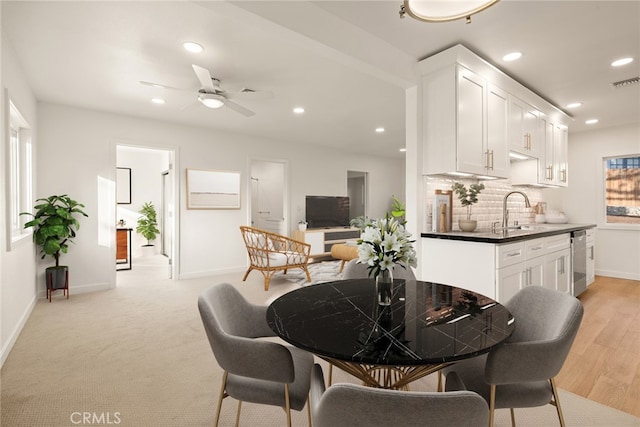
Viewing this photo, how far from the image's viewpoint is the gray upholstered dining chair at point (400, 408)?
2.39 feet

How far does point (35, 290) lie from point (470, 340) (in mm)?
5071

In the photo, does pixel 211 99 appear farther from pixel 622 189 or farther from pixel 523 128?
pixel 622 189

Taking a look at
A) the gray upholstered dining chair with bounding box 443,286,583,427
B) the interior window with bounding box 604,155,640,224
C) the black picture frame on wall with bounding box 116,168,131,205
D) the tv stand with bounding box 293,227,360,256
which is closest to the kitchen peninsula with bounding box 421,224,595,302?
the gray upholstered dining chair with bounding box 443,286,583,427

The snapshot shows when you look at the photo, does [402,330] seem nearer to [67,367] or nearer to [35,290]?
[67,367]

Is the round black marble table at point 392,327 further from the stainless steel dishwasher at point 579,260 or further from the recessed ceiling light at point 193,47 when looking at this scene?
the stainless steel dishwasher at point 579,260

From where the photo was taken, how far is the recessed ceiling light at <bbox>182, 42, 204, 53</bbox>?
8.89 feet

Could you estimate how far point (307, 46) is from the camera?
2.33 m

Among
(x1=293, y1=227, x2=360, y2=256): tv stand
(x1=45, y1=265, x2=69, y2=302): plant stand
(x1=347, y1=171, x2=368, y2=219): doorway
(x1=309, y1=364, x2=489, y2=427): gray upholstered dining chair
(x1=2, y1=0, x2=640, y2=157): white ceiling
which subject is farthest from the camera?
(x1=347, y1=171, x2=368, y2=219): doorway

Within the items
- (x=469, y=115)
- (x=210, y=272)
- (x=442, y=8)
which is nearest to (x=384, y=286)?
(x=442, y=8)

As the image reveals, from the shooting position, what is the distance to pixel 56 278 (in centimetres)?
407

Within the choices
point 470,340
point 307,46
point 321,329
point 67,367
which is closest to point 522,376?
point 470,340

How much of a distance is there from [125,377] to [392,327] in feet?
6.83

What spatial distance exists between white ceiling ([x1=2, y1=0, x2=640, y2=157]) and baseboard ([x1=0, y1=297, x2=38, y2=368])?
8.24 feet

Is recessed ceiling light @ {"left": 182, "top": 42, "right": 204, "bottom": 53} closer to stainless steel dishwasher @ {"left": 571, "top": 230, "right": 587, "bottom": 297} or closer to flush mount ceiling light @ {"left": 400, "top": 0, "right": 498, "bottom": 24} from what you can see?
flush mount ceiling light @ {"left": 400, "top": 0, "right": 498, "bottom": 24}
